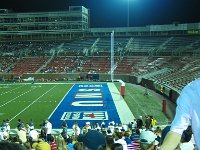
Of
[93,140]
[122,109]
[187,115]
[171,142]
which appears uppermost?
[187,115]

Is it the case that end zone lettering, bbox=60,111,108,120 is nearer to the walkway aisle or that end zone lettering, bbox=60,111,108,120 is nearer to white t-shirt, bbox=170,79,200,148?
the walkway aisle

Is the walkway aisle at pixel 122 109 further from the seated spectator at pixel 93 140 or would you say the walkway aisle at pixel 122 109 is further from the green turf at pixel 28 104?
the seated spectator at pixel 93 140

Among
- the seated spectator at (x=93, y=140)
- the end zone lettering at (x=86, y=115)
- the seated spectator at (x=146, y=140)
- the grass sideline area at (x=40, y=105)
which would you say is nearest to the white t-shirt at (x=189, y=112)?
the seated spectator at (x=93, y=140)

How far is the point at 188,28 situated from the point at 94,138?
208 feet

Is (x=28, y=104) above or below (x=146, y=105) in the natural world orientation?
below

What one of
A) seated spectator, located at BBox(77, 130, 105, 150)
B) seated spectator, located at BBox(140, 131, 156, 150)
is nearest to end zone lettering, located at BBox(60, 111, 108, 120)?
seated spectator, located at BBox(140, 131, 156, 150)

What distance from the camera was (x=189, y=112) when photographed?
178 cm

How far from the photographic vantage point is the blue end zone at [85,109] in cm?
2147

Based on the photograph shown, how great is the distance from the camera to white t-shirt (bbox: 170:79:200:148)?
1776mm

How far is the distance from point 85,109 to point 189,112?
2366cm

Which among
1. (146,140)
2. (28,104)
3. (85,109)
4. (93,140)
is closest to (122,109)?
(85,109)

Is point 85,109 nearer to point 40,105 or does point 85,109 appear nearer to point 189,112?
point 40,105

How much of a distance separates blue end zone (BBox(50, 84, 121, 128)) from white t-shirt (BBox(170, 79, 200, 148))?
18321 millimetres

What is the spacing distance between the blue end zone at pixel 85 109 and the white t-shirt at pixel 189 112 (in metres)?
18.3
